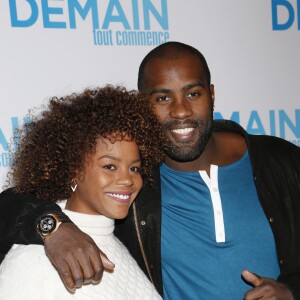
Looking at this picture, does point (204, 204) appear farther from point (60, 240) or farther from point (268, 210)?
point (60, 240)

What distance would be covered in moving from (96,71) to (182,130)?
0.70 m

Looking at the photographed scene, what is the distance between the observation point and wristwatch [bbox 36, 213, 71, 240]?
135cm

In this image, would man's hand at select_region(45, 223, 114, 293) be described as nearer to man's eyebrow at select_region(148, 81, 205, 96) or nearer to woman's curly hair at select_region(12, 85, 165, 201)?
woman's curly hair at select_region(12, 85, 165, 201)

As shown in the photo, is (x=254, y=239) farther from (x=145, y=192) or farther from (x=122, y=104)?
(x=122, y=104)

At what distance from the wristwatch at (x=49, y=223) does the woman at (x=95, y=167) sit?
12 millimetres

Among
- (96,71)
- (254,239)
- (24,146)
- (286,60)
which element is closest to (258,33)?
(286,60)

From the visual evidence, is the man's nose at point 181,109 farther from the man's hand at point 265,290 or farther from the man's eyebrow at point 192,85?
the man's hand at point 265,290

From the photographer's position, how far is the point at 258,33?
276cm

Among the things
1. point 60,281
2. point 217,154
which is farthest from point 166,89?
point 60,281

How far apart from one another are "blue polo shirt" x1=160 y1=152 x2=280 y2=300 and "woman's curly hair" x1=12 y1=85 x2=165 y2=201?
0.28m

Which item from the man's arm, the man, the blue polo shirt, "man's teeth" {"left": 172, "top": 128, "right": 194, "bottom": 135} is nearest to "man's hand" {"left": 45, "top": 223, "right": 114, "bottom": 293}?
the man's arm

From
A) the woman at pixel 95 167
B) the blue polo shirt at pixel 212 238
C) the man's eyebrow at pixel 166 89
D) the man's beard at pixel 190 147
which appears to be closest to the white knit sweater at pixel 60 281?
the woman at pixel 95 167

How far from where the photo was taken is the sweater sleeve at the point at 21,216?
143 cm

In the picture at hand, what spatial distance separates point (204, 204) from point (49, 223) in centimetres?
64
